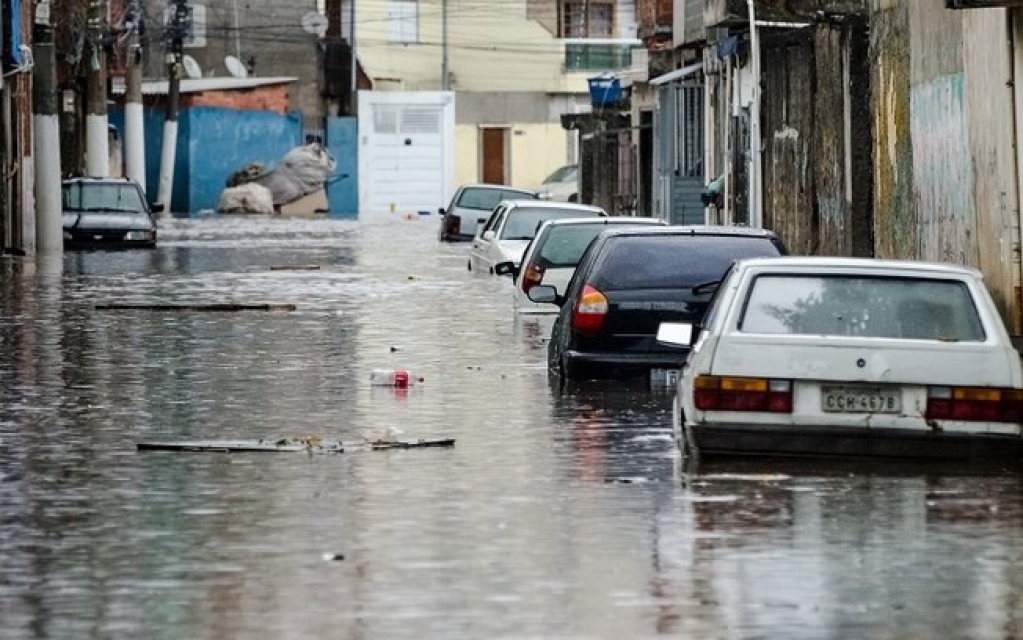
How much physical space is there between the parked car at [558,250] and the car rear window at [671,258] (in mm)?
7506

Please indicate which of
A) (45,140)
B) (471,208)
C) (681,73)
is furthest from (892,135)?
(471,208)

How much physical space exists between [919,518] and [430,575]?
2793mm

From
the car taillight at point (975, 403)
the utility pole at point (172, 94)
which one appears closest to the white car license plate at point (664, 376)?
the car taillight at point (975, 403)

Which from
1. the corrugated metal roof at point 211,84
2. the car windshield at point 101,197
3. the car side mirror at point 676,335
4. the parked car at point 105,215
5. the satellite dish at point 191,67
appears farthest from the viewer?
the satellite dish at point 191,67

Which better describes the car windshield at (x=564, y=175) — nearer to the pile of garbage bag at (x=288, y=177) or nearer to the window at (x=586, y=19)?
the pile of garbage bag at (x=288, y=177)

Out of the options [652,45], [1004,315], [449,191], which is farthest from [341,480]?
[449,191]

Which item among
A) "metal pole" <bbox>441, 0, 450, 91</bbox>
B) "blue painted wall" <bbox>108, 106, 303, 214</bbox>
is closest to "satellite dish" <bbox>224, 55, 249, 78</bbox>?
"blue painted wall" <bbox>108, 106, 303, 214</bbox>

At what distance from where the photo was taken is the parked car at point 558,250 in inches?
1094

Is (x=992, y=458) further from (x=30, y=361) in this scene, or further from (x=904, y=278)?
(x=30, y=361)

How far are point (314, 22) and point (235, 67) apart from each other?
3594mm

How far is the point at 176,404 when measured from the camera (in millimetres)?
18875

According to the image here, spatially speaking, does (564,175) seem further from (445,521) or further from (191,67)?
(445,521)

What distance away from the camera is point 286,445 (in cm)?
1569

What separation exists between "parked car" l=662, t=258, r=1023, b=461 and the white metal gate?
79064 mm
